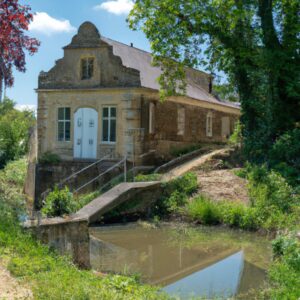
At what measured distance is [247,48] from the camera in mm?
17719

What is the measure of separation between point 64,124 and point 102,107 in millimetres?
2182

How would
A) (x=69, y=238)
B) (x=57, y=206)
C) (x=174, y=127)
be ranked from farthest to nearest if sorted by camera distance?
(x=174, y=127), (x=57, y=206), (x=69, y=238)

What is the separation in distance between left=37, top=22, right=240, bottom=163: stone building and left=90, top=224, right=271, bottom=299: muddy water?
7045 millimetres

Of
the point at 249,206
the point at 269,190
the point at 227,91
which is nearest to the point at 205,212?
the point at 249,206

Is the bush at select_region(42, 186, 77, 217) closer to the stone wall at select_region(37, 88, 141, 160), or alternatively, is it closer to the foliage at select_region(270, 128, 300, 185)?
the foliage at select_region(270, 128, 300, 185)

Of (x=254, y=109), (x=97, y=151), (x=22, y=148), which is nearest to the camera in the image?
(x=254, y=109)

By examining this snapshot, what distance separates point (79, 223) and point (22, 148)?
70.0ft

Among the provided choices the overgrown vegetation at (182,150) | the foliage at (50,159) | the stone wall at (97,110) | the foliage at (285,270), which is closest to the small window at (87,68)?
the stone wall at (97,110)

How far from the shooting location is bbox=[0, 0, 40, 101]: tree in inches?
352

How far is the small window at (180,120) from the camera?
71.5 feet

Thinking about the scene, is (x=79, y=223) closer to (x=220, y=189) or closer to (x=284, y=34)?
(x=220, y=189)

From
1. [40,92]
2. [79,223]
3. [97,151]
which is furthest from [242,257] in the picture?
[40,92]

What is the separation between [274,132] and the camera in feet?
56.3

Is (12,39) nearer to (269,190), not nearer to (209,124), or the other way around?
(269,190)
